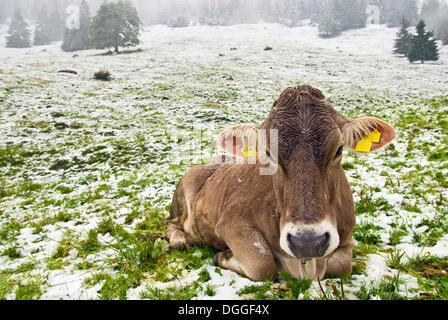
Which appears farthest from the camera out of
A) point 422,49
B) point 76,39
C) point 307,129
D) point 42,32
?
point 42,32

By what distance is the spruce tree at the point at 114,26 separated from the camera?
168ft

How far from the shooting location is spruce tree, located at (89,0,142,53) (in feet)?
168

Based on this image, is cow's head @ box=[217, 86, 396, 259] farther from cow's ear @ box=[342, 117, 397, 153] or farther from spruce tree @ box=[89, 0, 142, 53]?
spruce tree @ box=[89, 0, 142, 53]

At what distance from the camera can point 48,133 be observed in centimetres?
1479

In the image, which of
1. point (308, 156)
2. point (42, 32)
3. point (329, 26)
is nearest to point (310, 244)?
point (308, 156)

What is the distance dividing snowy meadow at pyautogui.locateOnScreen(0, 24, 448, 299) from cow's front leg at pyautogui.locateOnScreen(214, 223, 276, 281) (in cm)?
15

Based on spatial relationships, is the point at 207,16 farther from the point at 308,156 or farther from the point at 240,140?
the point at 308,156

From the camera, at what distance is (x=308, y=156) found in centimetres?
250

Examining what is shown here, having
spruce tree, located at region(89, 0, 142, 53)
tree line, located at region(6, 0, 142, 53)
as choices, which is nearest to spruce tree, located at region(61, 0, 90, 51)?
tree line, located at region(6, 0, 142, 53)

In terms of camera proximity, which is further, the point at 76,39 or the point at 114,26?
the point at 76,39

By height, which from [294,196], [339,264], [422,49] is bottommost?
[339,264]

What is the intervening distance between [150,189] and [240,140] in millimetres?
5218

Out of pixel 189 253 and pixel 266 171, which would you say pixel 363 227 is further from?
pixel 189 253
